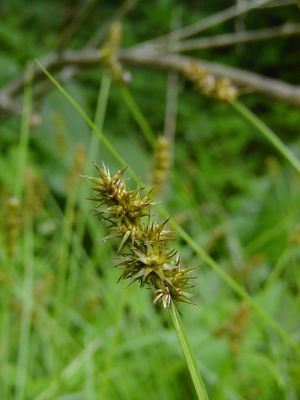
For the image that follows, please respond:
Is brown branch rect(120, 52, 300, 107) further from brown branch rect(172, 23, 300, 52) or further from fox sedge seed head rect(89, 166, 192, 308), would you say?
fox sedge seed head rect(89, 166, 192, 308)

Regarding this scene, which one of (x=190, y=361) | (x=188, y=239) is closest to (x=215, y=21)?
(x=188, y=239)

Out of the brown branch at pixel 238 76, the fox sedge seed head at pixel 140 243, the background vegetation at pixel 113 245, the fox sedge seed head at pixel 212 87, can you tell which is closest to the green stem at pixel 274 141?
the fox sedge seed head at pixel 212 87

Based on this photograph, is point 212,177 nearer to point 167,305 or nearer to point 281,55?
point 281,55

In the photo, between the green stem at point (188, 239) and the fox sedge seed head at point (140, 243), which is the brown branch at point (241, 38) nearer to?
the green stem at point (188, 239)

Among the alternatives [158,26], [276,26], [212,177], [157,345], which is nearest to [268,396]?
[157,345]

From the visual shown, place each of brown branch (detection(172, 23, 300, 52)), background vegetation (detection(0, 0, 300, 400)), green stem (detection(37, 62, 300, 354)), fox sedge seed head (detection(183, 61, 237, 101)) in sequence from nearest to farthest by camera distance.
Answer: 1. green stem (detection(37, 62, 300, 354))
2. fox sedge seed head (detection(183, 61, 237, 101))
3. background vegetation (detection(0, 0, 300, 400))
4. brown branch (detection(172, 23, 300, 52))

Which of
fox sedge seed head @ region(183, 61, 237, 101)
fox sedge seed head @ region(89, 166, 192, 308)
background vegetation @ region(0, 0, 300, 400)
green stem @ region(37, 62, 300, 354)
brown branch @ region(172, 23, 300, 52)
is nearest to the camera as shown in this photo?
fox sedge seed head @ region(89, 166, 192, 308)

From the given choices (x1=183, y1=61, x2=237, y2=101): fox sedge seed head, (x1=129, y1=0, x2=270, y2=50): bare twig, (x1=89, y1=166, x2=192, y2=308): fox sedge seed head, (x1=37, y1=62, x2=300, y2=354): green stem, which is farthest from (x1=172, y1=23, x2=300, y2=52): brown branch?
(x1=89, y1=166, x2=192, y2=308): fox sedge seed head
